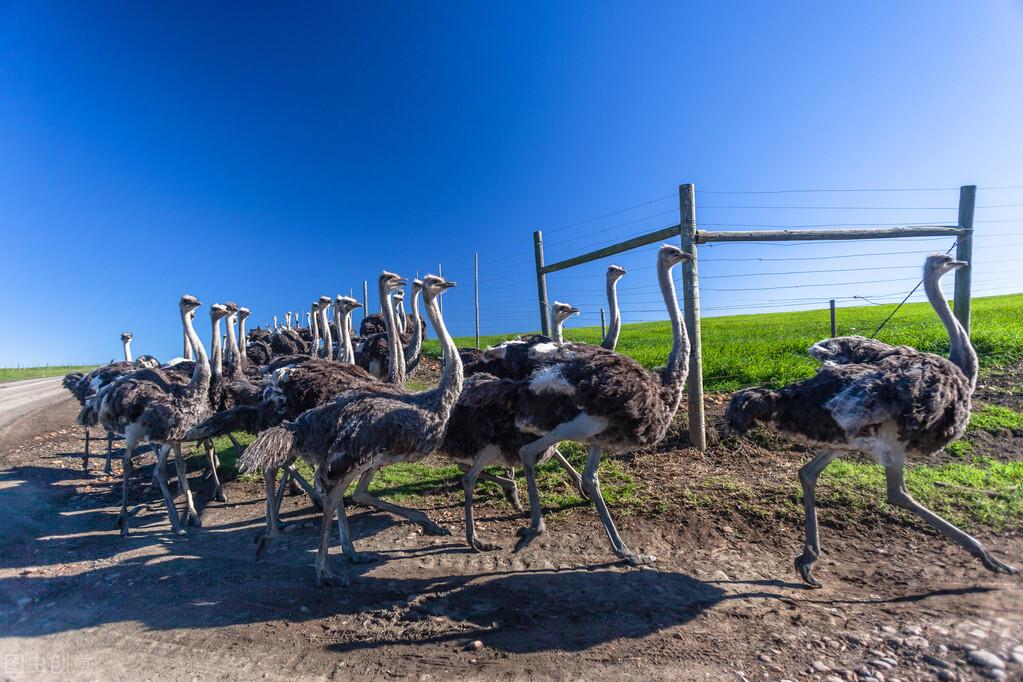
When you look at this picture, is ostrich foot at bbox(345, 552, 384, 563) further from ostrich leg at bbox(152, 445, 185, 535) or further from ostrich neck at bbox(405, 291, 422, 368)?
ostrich neck at bbox(405, 291, 422, 368)

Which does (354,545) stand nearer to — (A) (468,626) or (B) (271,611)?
(B) (271,611)

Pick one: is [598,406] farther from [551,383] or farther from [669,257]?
[669,257]

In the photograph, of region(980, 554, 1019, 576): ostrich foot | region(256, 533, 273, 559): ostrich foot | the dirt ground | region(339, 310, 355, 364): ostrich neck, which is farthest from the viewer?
region(339, 310, 355, 364): ostrich neck

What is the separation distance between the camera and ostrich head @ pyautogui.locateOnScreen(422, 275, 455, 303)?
507 centimetres

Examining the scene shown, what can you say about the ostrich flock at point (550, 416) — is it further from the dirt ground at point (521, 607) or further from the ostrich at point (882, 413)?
the dirt ground at point (521, 607)

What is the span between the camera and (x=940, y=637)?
3068mm

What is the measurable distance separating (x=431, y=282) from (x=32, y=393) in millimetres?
19342

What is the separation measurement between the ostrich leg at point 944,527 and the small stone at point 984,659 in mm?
1005

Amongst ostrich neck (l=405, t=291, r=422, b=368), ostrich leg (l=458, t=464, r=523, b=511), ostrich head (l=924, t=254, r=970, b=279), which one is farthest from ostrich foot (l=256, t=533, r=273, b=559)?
ostrich head (l=924, t=254, r=970, b=279)

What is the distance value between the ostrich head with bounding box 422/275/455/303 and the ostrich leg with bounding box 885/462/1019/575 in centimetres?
359

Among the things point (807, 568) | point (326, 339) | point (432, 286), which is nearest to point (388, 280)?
point (432, 286)

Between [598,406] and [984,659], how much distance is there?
8.03 feet

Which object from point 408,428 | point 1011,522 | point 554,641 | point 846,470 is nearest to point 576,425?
point 408,428

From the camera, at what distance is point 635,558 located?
165 inches
